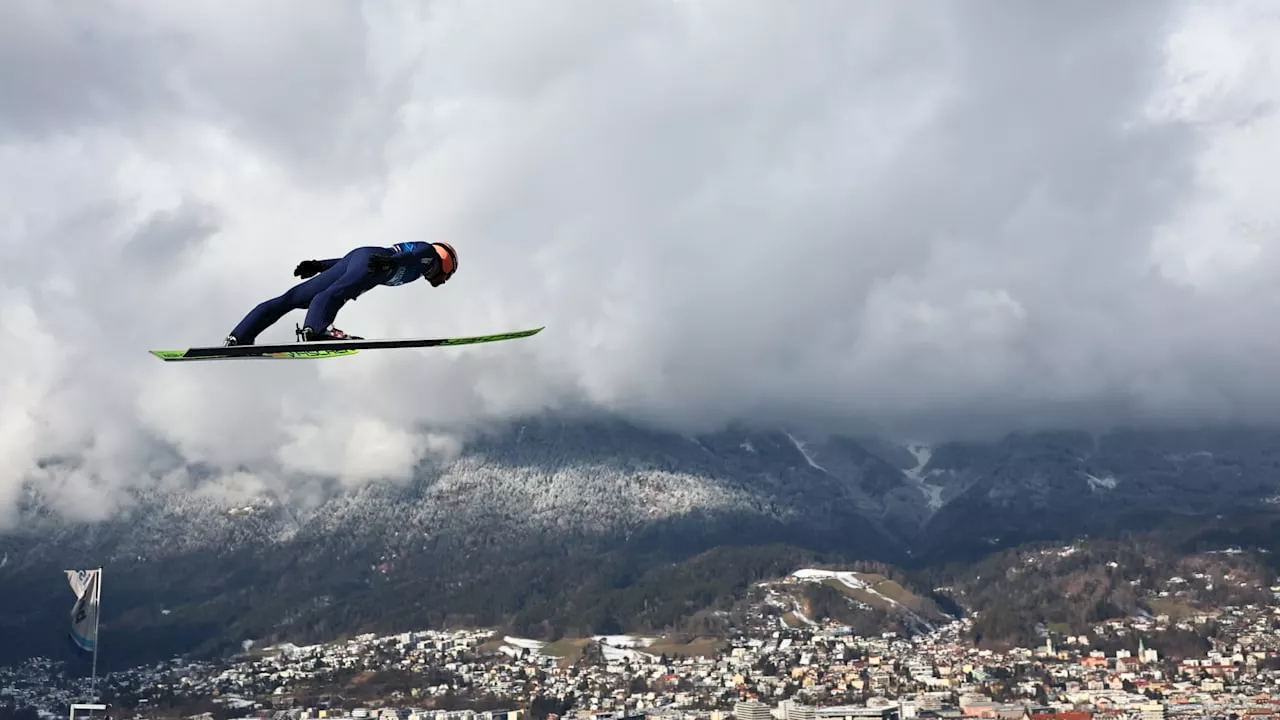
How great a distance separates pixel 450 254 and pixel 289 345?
3530 mm

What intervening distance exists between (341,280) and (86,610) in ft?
190

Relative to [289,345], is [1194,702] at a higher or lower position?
lower

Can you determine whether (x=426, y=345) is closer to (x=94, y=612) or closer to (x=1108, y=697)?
(x=94, y=612)

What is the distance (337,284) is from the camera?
23.3 metres

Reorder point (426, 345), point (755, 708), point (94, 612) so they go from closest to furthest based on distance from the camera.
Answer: point (426, 345) → point (94, 612) → point (755, 708)

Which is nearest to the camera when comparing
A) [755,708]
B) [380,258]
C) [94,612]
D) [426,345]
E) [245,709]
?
[380,258]

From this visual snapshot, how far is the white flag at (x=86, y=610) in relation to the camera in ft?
230

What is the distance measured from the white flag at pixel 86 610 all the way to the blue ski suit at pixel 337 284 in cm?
5214

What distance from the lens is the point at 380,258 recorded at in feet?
77.2

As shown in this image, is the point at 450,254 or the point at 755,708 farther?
the point at 755,708

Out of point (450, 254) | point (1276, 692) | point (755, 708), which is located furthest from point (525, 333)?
point (1276, 692)

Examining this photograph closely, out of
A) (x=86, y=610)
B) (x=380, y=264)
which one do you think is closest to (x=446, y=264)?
(x=380, y=264)

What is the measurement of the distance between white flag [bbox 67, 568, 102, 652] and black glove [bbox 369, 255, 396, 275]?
53880mm

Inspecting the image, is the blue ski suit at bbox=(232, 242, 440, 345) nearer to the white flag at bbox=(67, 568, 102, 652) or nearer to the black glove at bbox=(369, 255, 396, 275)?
the black glove at bbox=(369, 255, 396, 275)
